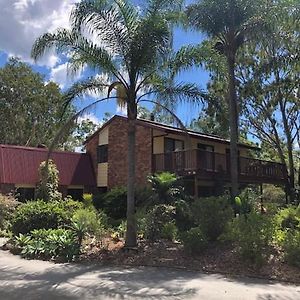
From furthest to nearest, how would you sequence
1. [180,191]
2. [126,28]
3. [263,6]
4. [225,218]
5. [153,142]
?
[153,142] → [263,6] → [180,191] → [126,28] → [225,218]

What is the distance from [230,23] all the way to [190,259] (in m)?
11.6

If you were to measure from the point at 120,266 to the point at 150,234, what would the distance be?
108 inches

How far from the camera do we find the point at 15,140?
41.0m

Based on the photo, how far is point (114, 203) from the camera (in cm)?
2405

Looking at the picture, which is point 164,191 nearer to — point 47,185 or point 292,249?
point 292,249

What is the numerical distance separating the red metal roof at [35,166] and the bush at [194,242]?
16570 mm

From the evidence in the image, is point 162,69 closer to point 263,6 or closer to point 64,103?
point 64,103

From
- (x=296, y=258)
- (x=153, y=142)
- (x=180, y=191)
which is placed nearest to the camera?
(x=296, y=258)

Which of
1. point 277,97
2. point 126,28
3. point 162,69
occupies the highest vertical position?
point 277,97

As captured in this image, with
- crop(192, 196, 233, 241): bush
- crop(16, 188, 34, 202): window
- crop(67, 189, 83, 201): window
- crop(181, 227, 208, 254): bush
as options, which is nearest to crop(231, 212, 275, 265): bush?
crop(181, 227, 208, 254): bush

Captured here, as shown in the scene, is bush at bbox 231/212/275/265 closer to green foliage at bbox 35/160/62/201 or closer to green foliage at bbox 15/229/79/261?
green foliage at bbox 15/229/79/261

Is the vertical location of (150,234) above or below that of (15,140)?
below

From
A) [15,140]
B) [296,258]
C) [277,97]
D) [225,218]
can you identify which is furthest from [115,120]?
[296,258]

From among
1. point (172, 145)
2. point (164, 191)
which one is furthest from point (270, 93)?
point (164, 191)
